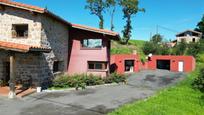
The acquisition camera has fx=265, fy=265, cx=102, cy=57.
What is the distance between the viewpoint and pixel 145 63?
43688 millimetres

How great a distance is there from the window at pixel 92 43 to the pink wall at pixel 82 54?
34 cm

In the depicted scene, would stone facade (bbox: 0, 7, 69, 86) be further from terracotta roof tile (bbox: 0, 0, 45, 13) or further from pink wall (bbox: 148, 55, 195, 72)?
pink wall (bbox: 148, 55, 195, 72)

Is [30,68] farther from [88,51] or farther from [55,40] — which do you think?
[88,51]

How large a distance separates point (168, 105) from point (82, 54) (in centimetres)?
1153

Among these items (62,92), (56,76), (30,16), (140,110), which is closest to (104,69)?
(56,76)

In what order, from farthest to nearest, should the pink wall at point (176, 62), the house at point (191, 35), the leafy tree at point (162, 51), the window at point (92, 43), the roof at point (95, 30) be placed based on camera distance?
the house at point (191, 35), the leafy tree at point (162, 51), the pink wall at point (176, 62), the window at point (92, 43), the roof at point (95, 30)

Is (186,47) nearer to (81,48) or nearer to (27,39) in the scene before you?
(81,48)

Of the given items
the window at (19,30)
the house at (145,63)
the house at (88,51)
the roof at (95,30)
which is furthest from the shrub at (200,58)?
the window at (19,30)

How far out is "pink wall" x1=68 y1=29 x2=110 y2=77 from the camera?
2520 centimetres

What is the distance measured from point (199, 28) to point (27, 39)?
71.5 m

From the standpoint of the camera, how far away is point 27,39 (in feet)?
66.5

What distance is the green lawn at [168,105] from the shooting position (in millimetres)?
14381

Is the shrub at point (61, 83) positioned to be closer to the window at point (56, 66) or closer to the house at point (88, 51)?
the window at point (56, 66)

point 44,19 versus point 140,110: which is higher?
point 44,19
